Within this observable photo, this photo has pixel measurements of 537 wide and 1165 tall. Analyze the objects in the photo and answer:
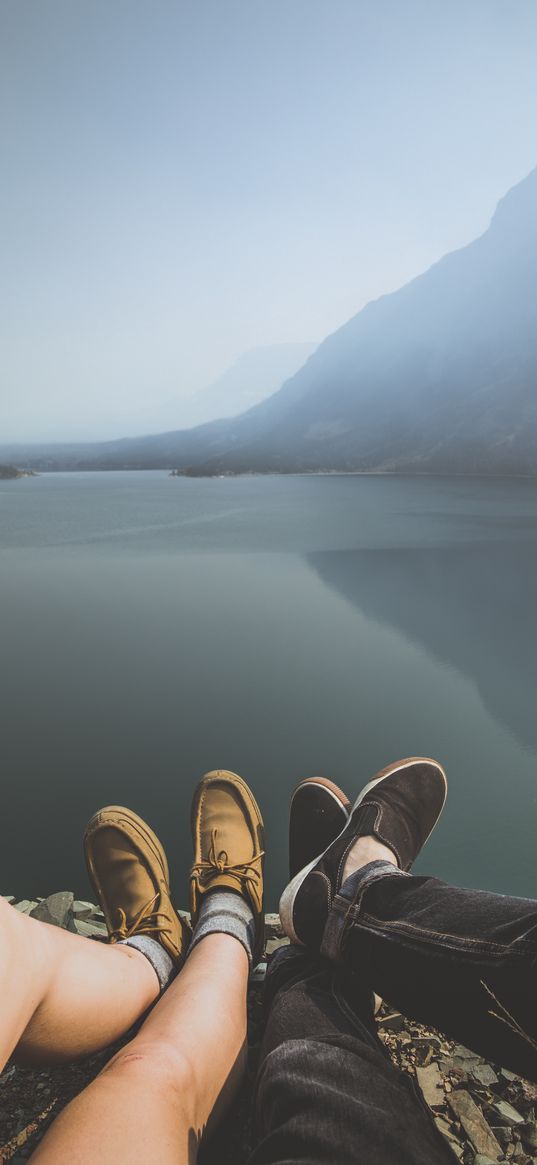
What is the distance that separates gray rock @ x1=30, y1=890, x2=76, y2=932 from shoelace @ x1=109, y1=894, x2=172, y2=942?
0.53 ft

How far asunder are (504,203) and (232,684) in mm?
105414

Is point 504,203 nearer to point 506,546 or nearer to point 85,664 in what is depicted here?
point 506,546

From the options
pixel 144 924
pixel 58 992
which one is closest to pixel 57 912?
pixel 144 924

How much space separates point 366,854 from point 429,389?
6393 centimetres

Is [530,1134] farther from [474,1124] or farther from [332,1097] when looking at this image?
[332,1097]

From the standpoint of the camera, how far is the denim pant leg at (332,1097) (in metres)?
0.73

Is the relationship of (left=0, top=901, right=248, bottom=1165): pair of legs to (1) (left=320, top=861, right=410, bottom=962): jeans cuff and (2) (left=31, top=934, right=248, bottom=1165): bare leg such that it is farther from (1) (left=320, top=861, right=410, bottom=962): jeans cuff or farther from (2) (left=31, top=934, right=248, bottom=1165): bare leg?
(1) (left=320, top=861, right=410, bottom=962): jeans cuff

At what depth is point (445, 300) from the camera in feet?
261

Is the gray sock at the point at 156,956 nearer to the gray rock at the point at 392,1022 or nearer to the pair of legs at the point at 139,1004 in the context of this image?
the pair of legs at the point at 139,1004

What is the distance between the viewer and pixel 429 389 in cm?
5878

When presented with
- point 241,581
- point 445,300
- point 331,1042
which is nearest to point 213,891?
point 331,1042

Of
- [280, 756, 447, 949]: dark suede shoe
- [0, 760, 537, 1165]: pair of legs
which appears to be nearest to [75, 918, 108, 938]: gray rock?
[0, 760, 537, 1165]: pair of legs

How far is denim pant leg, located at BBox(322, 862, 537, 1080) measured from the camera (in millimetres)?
895

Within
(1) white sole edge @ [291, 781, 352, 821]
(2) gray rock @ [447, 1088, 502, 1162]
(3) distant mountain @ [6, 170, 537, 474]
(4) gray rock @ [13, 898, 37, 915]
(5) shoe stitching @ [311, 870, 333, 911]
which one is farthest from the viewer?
(3) distant mountain @ [6, 170, 537, 474]
